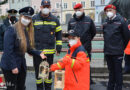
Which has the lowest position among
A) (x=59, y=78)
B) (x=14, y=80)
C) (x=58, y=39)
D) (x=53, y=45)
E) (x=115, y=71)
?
(x=59, y=78)

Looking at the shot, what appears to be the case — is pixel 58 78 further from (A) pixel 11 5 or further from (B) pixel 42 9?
(A) pixel 11 5

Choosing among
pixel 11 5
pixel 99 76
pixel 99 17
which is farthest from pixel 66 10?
pixel 99 76

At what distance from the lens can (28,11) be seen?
3.50m

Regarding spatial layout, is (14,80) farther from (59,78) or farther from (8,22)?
(8,22)

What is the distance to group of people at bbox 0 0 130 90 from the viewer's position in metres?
3.30

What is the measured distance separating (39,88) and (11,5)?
176ft

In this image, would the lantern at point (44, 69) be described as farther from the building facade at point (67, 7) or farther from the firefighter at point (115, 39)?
the building facade at point (67, 7)

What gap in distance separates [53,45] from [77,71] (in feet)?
4.27

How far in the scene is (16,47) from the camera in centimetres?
335

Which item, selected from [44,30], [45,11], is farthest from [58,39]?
[45,11]

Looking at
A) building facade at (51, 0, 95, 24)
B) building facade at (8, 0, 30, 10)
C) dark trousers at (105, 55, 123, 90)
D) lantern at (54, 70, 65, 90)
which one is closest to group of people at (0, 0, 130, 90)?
dark trousers at (105, 55, 123, 90)

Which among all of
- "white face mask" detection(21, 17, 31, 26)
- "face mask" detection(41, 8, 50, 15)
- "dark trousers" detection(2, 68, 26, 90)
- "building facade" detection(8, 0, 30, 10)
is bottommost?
"dark trousers" detection(2, 68, 26, 90)

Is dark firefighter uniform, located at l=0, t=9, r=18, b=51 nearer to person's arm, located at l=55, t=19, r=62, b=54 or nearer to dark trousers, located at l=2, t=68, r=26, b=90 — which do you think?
person's arm, located at l=55, t=19, r=62, b=54

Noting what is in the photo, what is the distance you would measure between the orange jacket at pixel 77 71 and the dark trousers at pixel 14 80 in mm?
682
